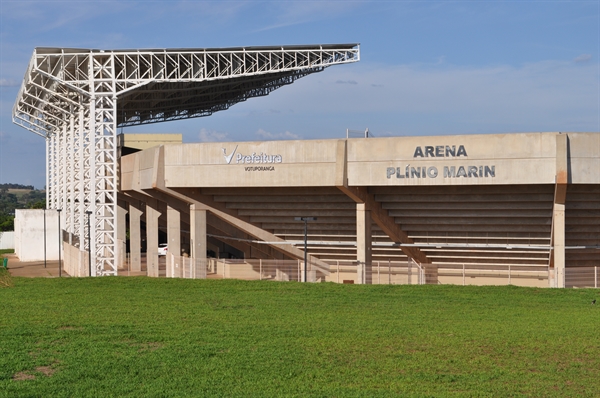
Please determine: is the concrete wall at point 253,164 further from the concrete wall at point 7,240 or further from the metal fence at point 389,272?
the concrete wall at point 7,240

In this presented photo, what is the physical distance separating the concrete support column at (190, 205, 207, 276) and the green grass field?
11544 millimetres

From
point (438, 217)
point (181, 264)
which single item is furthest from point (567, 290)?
point (181, 264)

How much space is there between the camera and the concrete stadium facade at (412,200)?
111ft

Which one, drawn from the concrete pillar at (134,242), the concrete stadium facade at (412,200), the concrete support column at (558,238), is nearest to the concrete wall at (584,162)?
the concrete stadium facade at (412,200)

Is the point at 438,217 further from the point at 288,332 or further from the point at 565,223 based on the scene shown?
the point at 288,332

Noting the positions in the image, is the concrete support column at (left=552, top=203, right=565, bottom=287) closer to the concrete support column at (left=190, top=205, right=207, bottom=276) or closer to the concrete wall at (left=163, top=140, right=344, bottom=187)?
the concrete wall at (left=163, top=140, right=344, bottom=187)

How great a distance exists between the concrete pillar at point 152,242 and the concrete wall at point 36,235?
18.3 metres

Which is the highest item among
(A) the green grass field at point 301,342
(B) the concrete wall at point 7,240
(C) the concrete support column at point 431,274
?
(B) the concrete wall at point 7,240

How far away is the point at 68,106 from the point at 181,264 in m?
22.9

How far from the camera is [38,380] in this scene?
16281mm

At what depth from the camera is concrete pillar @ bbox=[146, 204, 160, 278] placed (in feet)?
162

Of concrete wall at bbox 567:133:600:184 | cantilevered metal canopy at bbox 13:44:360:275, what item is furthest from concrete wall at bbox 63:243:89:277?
concrete wall at bbox 567:133:600:184

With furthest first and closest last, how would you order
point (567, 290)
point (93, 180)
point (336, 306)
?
point (93, 180), point (567, 290), point (336, 306)

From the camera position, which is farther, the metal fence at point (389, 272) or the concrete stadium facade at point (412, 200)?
the metal fence at point (389, 272)
